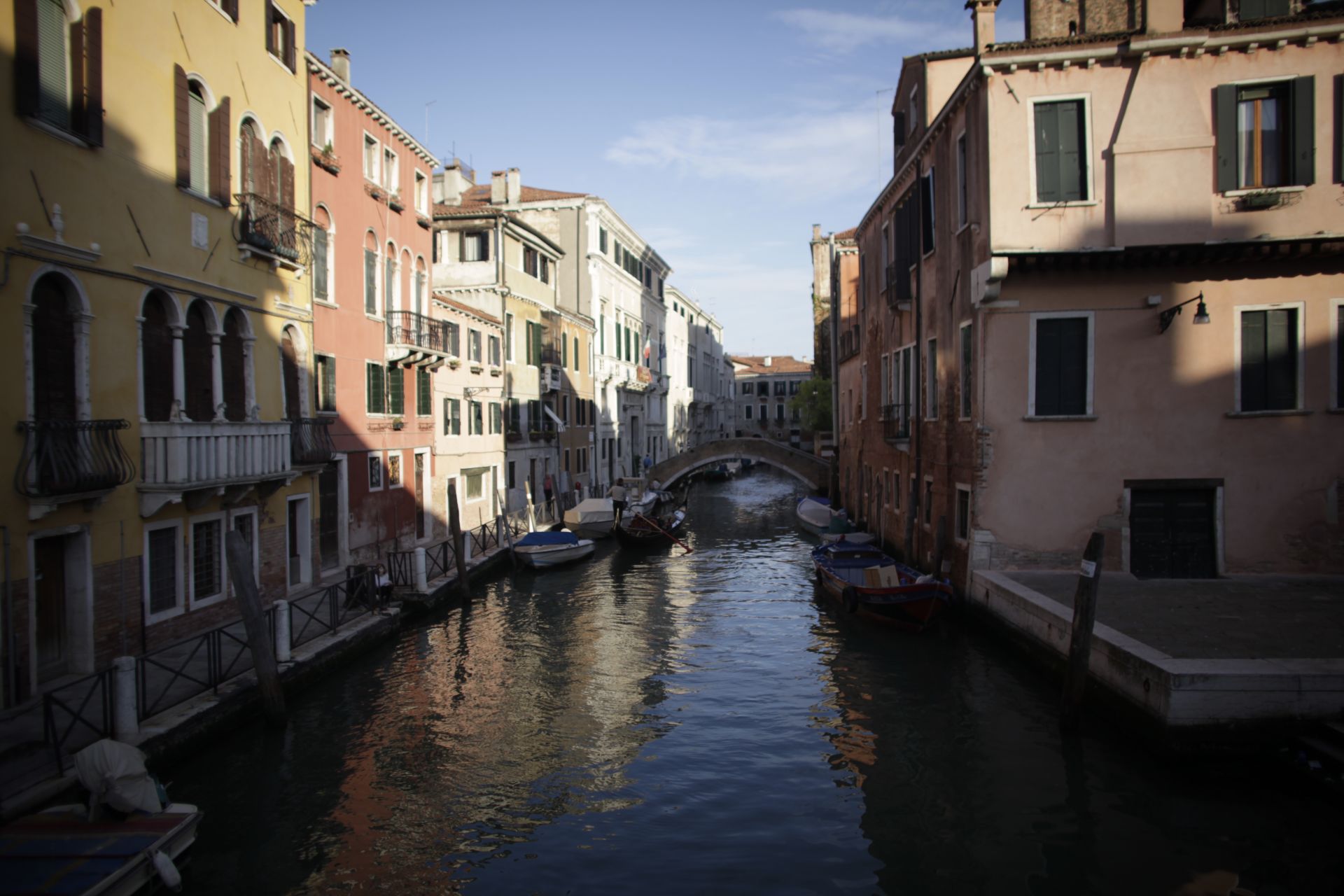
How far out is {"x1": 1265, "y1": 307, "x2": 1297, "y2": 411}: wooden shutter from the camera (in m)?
12.0

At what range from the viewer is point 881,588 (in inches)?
534

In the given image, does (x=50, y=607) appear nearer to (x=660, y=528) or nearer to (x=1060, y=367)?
(x=1060, y=367)

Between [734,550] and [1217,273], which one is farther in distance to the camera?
[734,550]

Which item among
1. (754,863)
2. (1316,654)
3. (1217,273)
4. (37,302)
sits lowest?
(754,863)

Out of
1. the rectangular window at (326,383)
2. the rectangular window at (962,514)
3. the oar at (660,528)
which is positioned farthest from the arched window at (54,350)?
the oar at (660,528)

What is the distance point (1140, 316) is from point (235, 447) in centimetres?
1244

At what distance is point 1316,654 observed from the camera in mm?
8203

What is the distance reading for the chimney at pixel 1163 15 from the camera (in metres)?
11.8

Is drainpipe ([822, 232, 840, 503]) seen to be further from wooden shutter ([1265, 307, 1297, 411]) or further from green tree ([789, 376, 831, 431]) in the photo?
wooden shutter ([1265, 307, 1297, 411])

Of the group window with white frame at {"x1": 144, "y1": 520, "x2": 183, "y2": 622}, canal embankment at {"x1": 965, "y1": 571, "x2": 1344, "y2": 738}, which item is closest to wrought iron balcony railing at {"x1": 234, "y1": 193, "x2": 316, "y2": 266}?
window with white frame at {"x1": 144, "y1": 520, "x2": 183, "y2": 622}

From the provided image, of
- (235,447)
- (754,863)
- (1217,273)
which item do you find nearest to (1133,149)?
(1217,273)

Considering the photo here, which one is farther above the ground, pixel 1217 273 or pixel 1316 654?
pixel 1217 273

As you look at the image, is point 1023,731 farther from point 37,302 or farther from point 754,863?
point 37,302

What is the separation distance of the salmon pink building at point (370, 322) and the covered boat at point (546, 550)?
2.18m
